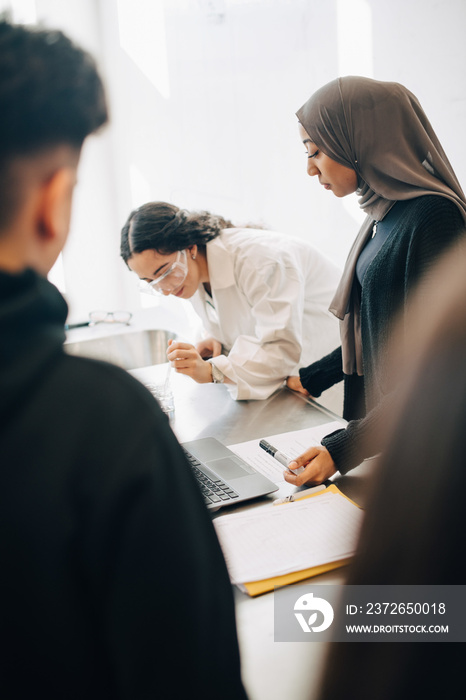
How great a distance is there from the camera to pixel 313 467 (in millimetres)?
1156

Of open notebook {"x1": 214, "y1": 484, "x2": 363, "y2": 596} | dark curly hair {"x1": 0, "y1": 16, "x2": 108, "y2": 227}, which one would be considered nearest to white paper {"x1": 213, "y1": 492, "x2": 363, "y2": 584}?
open notebook {"x1": 214, "y1": 484, "x2": 363, "y2": 596}

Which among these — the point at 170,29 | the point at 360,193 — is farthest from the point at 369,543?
the point at 170,29

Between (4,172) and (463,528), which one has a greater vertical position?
(4,172)

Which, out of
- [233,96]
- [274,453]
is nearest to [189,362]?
[274,453]

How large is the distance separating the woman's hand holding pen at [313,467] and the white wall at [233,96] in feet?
3.83

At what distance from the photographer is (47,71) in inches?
16.9

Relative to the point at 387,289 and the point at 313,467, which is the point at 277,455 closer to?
the point at 313,467

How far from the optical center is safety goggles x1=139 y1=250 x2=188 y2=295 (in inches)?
74.2

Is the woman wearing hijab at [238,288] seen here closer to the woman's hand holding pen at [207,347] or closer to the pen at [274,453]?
the woman's hand holding pen at [207,347]

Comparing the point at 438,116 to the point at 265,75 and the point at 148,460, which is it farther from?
the point at 148,460

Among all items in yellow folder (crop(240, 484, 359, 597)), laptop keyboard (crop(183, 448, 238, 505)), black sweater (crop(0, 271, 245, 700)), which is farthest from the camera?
laptop keyboard (crop(183, 448, 238, 505))

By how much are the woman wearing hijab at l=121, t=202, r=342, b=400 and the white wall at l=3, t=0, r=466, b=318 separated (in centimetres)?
34

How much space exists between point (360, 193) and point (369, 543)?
1192 millimetres

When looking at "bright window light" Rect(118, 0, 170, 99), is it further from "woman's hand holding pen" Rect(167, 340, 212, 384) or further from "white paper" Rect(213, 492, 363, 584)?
"white paper" Rect(213, 492, 363, 584)
